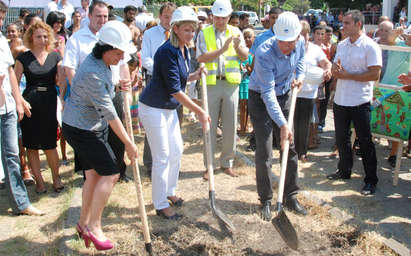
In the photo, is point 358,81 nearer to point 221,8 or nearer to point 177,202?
point 221,8

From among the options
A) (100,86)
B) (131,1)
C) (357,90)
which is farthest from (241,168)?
(131,1)

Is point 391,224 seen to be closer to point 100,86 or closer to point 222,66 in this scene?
point 222,66

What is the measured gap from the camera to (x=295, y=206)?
4582 mm

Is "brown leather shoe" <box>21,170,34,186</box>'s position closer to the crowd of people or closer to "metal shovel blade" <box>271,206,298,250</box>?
the crowd of people

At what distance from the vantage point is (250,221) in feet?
14.4

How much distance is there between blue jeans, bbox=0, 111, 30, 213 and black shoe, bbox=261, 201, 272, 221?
8.56ft

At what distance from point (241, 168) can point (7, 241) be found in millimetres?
3156

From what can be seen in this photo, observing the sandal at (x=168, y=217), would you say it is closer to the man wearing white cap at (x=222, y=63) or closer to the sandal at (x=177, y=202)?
the sandal at (x=177, y=202)

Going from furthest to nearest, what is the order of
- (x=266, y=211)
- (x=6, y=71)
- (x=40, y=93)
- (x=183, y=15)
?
(x=40, y=93)
(x=266, y=211)
(x=6, y=71)
(x=183, y=15)

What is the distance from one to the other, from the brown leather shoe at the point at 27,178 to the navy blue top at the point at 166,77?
2.36 m

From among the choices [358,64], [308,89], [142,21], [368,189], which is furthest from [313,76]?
[142,21]

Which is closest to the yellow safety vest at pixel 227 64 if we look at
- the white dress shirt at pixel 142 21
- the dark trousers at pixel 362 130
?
the dark trousers at pixel 362 130

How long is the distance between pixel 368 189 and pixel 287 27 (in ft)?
8.42

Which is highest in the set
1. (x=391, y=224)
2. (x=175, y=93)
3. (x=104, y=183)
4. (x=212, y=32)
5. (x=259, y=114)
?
(x=212, y=32)
